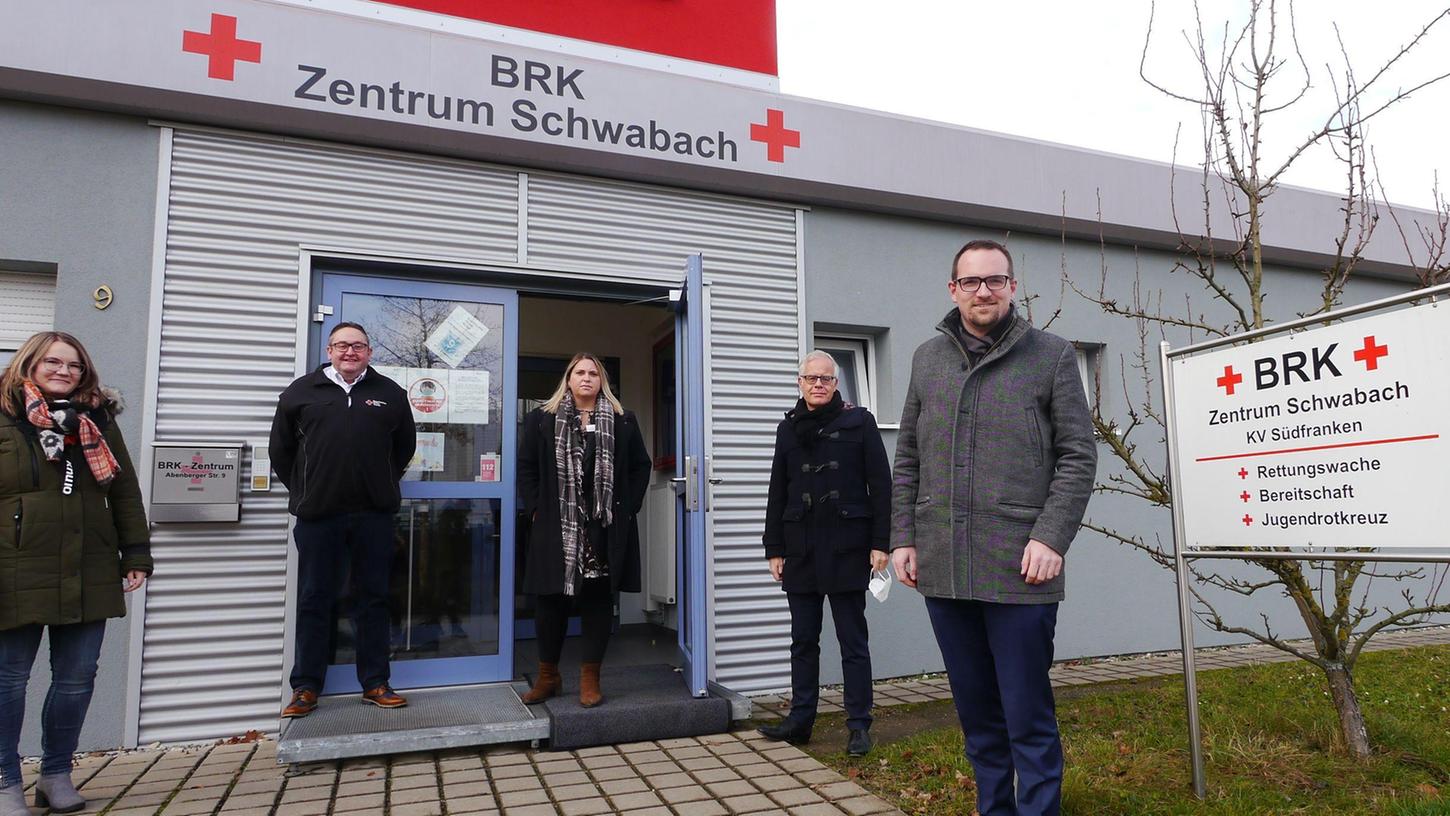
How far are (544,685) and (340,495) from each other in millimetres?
1383

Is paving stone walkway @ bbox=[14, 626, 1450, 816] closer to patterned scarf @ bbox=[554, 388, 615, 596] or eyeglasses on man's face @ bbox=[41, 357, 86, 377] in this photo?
patterned scarf @ bbox=[554, 388, 615, 596]

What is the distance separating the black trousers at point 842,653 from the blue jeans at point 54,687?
9.63 ft

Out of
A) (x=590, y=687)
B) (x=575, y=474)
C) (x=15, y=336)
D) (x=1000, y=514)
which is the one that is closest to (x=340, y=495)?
(x=575, y=474)

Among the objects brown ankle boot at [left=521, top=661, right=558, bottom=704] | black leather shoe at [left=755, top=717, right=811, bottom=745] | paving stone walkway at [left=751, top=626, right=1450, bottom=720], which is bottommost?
paving stone walkway at [left=751, top=626, right=1450, bottom=720]

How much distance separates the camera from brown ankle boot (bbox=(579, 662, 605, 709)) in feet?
14.2

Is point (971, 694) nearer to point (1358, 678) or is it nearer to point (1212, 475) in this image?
point (1212, 475)

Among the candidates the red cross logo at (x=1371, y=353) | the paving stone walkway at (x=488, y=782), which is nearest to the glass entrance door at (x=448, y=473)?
the paving stone walkway at (x=488, y=782)

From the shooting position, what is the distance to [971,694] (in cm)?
277

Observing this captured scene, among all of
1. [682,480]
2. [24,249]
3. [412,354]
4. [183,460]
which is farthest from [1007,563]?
[24,249]

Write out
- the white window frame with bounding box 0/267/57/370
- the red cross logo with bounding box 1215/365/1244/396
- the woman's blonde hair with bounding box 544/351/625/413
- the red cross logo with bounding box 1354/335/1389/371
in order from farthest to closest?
the woman's blonde hair with bounding box 544/351/625/413
the white window frame with bounding box 0/267/57/370
the red cross logo with bounding box 1215/365/1244/396
the red cross logo with bounding box 1354/335/1389/371

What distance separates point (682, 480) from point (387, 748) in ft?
6.37

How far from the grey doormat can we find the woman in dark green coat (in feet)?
6.27

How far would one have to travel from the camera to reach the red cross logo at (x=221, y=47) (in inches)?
177

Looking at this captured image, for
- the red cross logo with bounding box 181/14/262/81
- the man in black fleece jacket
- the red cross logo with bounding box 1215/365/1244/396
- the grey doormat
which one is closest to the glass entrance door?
the man in black fleece jacket
